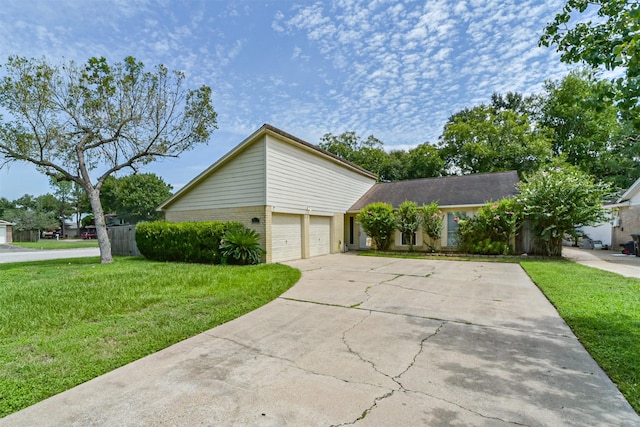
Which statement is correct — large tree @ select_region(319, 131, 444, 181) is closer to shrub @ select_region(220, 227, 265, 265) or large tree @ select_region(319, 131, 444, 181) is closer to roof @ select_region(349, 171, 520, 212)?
roof @ select_region(349, 171, 520, 212)

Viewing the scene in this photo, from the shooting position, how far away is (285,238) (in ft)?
41.6

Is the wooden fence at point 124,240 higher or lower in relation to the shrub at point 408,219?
lower

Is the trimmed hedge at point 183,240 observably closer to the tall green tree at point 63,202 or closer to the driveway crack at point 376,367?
the driveway crack at point 376,367

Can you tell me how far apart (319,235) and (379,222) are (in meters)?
3.15

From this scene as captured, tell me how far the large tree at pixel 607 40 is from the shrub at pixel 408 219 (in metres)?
10.7

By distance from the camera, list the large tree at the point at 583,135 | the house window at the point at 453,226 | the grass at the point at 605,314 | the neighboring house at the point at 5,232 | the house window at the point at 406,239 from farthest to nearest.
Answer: the neighboring house at the point at 5,232 → the large tree at the point at 583,135 → the house window at the point at 406,239 → the house window at the point at 453,226 → the grass at the point at 605,314

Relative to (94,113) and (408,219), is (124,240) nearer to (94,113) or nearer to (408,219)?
(94,113)

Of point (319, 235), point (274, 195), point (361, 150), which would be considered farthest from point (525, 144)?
point (274, 195)

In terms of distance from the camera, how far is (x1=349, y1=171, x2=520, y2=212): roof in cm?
1458

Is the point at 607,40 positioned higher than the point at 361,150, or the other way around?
the point at 361,150

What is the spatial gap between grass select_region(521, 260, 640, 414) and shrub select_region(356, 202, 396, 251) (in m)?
7.33

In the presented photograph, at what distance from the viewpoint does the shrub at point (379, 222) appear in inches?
599

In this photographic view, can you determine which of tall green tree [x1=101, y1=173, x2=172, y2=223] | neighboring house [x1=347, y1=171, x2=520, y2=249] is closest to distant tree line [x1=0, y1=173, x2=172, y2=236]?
tall green tree [x1=101, y1=173, x2=172, y2=223]

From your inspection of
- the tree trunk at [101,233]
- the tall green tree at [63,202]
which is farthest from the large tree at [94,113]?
the tall green tree at [63,202]
